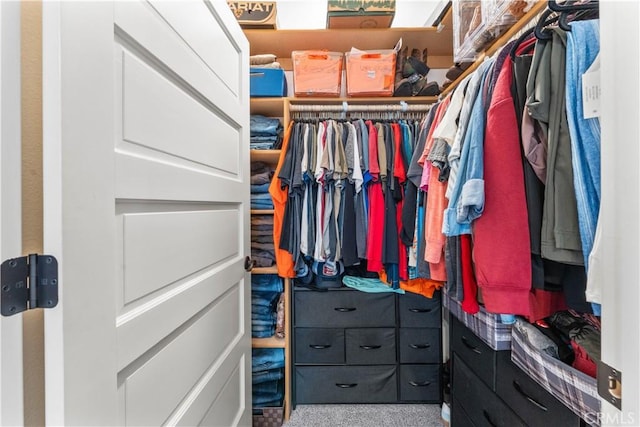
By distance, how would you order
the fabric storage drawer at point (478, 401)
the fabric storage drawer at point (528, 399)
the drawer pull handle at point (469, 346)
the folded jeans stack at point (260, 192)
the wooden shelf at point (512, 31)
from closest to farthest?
1. the fabric storage drawer at point (528, 399)
2. the wooden shelf at point (512, 31)
3. the fabric storage drawer at point (478, 401)
4. the drawer pull handle at point (469, 346)
5. the folded jeans stack at point (260, 192)

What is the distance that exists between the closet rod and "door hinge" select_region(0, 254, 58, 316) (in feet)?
4.80

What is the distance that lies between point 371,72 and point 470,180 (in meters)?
1.12

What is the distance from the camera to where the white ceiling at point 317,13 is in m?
1.85

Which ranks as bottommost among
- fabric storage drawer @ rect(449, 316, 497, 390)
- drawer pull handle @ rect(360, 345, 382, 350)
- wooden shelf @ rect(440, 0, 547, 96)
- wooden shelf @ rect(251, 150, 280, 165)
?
drawer pull handle @ rect(360, 345, 382, 350)

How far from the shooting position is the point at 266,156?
1707mm

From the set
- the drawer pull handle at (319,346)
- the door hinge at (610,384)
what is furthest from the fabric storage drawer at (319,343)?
the door hinge at (610,384)

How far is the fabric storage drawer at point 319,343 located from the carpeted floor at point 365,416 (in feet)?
1.00

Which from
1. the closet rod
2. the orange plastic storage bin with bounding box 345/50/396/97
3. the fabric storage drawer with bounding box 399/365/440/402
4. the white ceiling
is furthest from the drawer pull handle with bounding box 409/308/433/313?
the white ceiling

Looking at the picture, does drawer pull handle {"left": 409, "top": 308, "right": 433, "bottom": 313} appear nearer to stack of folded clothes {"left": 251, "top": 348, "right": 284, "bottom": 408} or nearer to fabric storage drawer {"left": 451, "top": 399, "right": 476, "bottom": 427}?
fabric storage drawer {"left": 451, "top": 399, "right": 476, "bottom": 427}

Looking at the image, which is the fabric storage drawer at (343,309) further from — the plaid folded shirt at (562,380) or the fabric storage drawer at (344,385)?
the plaid folded shirt at (562,380)

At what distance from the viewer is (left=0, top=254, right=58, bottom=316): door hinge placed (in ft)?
1.21

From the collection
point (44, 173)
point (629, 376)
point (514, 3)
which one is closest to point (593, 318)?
point (629, 376)

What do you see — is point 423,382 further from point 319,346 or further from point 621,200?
point 621,200

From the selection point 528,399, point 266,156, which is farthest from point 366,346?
point 266,156
